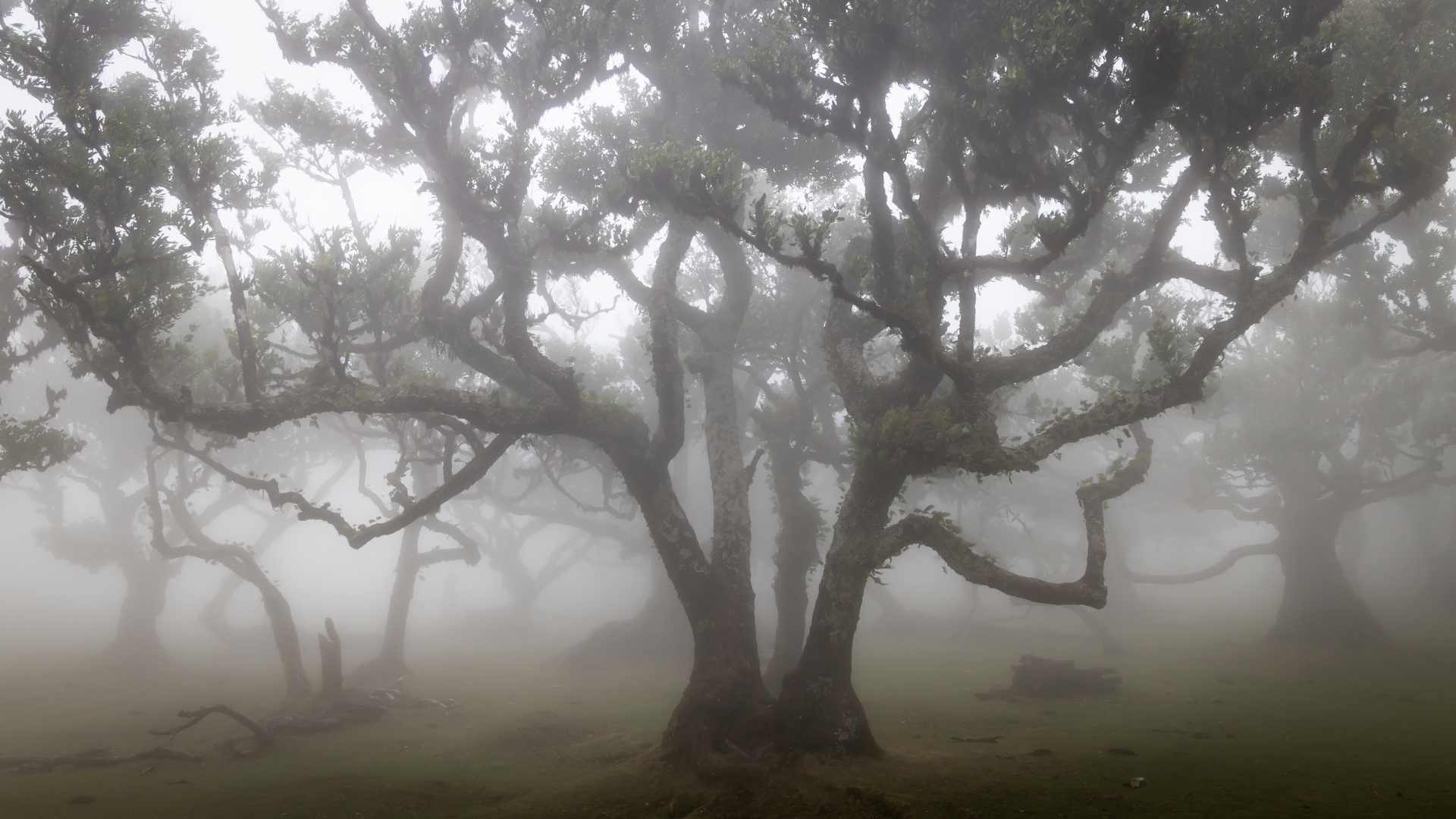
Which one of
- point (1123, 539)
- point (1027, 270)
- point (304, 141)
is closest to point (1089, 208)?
point (1027, 270)

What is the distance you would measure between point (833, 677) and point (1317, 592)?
2238cm

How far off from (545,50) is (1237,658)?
26.9 metres

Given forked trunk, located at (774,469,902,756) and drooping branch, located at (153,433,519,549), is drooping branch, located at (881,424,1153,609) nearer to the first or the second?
forked trunk, located at (774,469,902,756)

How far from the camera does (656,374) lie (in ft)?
47.4

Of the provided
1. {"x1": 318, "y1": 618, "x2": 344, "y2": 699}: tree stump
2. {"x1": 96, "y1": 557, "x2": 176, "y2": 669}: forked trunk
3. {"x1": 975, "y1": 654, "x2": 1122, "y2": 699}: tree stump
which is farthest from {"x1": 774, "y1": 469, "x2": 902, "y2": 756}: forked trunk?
{"x1": 96, "y1": 557, "x2": 176, "y2": 669}: forked trunk

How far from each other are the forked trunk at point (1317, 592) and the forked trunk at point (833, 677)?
20870 mm

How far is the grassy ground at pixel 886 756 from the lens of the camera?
9172mm

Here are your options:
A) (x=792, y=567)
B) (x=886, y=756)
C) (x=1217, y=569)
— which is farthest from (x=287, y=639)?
(x=1217, y=569)

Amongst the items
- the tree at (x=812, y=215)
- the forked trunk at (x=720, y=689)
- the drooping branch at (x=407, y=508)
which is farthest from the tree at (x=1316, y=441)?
the drooping branch at (x=407, y=508)

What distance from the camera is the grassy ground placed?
9.17 m

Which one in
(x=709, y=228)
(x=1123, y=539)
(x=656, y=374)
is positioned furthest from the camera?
(x=1123, y=539)

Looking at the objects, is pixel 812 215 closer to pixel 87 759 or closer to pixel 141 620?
pixel 87 759

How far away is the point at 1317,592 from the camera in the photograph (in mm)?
23281

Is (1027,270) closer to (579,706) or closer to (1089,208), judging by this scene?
(1089,208)
